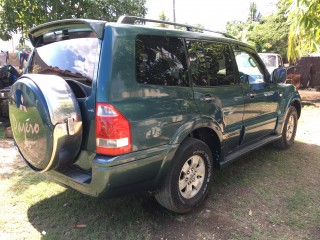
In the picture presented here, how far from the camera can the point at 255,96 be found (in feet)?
13.7

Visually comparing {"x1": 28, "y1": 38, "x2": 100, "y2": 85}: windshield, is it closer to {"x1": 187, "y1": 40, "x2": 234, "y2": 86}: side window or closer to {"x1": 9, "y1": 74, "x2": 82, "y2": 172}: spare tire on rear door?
{"x1": 9, "y1": 74, "x2": 82, "y2": 172}: spare tire on rear door

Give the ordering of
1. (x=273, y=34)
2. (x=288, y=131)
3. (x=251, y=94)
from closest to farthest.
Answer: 1. (x=251, y=94)
2. (x=288, y=131)
3. (x=273, y=34)

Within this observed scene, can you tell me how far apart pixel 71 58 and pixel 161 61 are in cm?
85

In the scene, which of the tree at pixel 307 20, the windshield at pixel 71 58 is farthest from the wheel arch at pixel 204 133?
the tree at pixel 307 20

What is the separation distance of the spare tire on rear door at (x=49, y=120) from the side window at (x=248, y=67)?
2370 millimetres

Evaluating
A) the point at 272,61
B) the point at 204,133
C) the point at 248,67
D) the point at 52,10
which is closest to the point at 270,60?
the point at 272,61

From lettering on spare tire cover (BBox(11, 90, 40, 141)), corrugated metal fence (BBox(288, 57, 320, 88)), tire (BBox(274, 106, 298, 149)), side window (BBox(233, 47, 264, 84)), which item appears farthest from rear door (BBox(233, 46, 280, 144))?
corrugated metal fence (BBox(288, 57, 320, 88))

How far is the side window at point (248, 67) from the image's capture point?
4.03 meters

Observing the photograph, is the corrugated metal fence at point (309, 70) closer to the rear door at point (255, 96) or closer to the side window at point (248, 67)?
the rear door at point (255, 96)

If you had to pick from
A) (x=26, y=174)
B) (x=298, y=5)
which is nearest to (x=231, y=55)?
(x=298, y=5)

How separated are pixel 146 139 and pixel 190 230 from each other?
1061 mm

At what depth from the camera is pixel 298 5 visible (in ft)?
14.7

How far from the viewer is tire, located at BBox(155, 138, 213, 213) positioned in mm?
2951

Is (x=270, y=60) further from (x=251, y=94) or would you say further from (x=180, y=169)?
(x=180, y=169)
